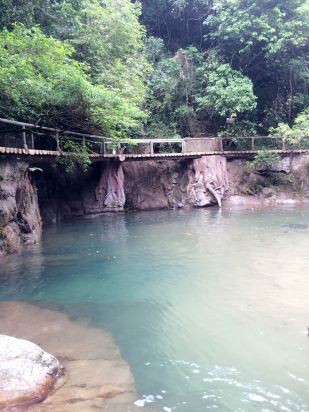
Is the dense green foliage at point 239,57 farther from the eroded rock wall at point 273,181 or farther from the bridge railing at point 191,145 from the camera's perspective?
the eroded rock wall at point 273,181

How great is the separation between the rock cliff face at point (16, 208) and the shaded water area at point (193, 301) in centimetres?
51

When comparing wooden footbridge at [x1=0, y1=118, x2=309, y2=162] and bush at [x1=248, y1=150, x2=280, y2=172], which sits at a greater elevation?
wooden footbridge at [x1=0, y1=118, x2=309, y2=162]

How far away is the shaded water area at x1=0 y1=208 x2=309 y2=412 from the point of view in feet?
14.5

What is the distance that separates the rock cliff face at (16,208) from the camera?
10172 millimetres

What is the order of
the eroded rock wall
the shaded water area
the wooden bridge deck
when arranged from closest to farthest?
the shaded water area → the wooden bridge deck → the eroded rock wall

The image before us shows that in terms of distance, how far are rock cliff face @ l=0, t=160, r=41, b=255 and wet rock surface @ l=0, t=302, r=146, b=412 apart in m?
3.70

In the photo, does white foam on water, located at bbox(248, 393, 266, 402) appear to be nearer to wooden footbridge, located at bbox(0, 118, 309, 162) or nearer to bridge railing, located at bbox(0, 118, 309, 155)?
wooden footbridge, located at bbox(0, 118, 309, 162)

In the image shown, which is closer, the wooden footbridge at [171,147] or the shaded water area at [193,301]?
the shaded water area at [193,301]

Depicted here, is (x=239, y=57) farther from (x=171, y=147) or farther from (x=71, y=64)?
(x=71, y=64)

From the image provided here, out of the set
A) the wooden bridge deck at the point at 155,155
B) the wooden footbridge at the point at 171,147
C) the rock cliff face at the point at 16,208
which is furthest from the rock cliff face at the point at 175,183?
the rock cliff face at the point at 16,208

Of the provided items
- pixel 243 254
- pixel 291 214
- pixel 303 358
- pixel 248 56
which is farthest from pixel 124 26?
pixel 303 358

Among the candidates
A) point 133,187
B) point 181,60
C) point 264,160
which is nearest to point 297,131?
point 264,160

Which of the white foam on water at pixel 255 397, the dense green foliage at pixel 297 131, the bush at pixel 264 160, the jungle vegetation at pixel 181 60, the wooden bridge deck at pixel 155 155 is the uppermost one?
the jungle vegetation at pixel 181 60

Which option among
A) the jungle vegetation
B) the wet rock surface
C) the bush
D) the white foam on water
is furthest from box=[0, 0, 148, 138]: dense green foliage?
the white foam on water
